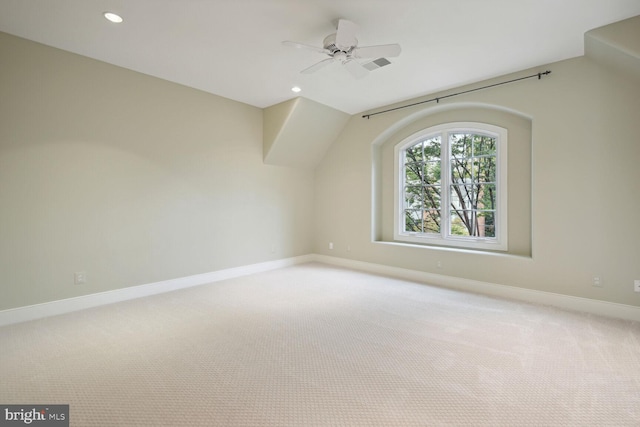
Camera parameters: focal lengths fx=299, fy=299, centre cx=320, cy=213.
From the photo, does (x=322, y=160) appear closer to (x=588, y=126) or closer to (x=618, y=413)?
(x=588, y=126)

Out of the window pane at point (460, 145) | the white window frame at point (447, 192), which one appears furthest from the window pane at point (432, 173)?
the window pane at point (460, 145)

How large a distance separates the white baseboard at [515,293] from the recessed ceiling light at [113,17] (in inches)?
186

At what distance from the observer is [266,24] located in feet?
9.14

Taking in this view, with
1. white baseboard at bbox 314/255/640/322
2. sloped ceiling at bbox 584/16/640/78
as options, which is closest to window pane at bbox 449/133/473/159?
sloped ceiling at bbox 584/16/640/78

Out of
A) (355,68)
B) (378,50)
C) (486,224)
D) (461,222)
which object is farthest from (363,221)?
(378,50)

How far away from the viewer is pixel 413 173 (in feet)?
17.5

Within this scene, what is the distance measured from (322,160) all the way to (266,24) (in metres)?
3.57

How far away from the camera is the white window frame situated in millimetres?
4227

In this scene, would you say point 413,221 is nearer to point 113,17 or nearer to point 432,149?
point 432,149

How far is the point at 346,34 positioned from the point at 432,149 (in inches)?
119

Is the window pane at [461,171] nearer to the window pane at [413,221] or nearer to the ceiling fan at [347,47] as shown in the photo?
the window pane at [413,221]

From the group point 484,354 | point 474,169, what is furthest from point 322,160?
point 484,354

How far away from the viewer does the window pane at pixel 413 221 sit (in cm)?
526

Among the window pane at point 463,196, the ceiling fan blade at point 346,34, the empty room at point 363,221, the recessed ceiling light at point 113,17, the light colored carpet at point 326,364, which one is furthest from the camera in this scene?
the window pane at point 463,196
